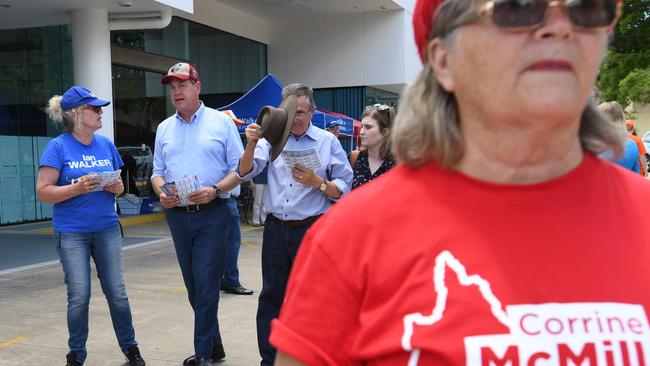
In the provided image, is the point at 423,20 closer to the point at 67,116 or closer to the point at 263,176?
the point at 263,176

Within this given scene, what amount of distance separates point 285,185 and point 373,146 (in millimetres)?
887

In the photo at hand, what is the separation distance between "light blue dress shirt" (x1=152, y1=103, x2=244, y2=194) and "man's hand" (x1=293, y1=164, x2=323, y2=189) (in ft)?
1.83

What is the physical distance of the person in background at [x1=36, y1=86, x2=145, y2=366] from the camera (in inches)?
180

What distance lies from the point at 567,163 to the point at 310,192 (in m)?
3.20

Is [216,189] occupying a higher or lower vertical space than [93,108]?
lower

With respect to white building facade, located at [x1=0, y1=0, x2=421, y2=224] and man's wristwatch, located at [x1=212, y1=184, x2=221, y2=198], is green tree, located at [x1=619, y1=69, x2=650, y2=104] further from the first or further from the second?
man's wristwatch, located at [x1=212, y1=184, x2=221, y2=198]

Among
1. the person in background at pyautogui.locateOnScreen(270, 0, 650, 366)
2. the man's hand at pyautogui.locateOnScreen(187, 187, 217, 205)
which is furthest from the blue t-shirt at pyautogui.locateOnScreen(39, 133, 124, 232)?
the person in background at pyautogui.locateOnScreen(270, 0, 650, 366)

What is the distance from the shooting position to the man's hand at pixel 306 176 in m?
4.41

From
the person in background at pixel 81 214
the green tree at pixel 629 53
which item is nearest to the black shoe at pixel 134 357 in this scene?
the person in background at pixel 81 214

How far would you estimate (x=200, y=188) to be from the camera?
455 cm

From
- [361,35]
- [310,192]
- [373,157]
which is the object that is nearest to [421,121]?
[310,192]

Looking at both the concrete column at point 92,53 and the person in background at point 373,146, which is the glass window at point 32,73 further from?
the person in background at point 373,146

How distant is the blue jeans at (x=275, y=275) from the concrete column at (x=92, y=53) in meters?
8.37

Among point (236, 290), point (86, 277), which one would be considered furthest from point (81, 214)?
point (236, 290)
